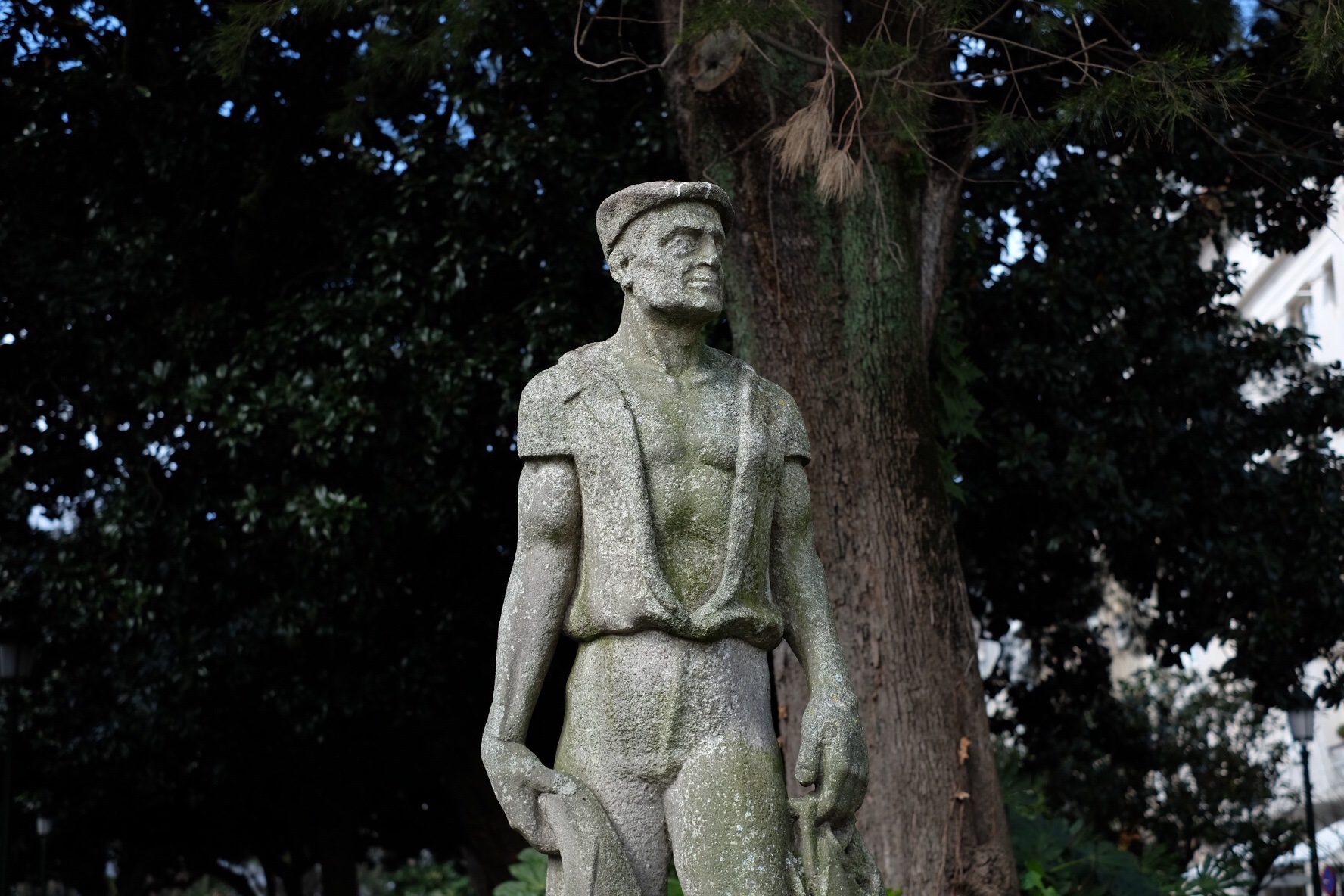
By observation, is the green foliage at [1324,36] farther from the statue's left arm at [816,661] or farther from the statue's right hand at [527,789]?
the statue's right hand at [527,789]

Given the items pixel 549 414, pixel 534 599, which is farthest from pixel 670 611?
pixel 549 414

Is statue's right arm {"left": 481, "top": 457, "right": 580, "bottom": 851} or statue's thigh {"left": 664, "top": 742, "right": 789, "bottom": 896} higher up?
statue's right arm {"left": 481, "top": 457, "right": 580, "bottom": 851}

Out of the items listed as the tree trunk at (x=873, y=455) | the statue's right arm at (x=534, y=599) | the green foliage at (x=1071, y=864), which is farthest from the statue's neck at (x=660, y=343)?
the green foliage at (x=1071, y=864)

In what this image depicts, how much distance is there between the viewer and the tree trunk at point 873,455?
772 centimetres

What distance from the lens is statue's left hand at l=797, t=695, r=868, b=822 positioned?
4.05m

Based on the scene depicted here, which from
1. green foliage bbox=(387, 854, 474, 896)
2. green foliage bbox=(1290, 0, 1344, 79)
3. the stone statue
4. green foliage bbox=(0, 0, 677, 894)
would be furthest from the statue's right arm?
green foliage bbox=(387, 854, 474, 896)

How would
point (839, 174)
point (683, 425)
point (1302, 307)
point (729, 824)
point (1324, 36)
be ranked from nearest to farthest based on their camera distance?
point (729, 824)
point (683, 425)
point (1324, 36)
point (839, 174)
point (1302, 307)

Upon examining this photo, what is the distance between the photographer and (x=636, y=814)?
157 inches

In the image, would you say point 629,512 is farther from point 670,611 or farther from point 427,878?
point 427,878

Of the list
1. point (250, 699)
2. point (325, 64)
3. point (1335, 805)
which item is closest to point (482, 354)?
point (325, 64)

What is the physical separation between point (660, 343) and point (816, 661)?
1017 mm

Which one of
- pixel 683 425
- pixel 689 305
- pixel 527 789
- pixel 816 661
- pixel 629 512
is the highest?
pixel 689 305

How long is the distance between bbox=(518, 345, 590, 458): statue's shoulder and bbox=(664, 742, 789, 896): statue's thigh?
3.11ft

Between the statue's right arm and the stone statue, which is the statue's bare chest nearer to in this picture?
the stone statue
